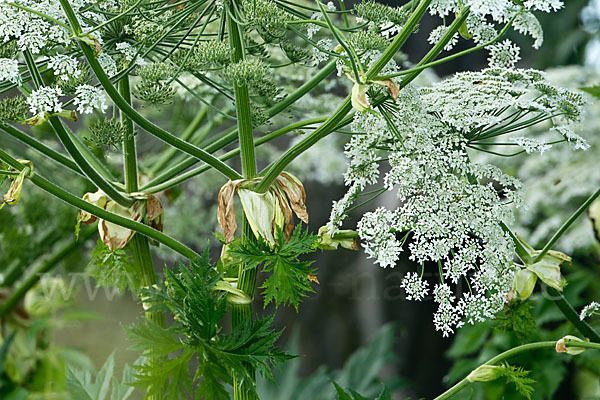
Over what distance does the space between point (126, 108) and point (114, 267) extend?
22cm

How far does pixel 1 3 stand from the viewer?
40 centimetres

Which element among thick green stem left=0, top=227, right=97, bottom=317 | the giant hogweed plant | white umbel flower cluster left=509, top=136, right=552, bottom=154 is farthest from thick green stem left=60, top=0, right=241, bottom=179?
thick green stem left=0, top=227, right=97, bottom=317

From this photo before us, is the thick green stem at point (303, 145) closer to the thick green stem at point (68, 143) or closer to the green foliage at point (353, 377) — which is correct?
the thick green stem at point (68, 143)

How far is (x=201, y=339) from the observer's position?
43 cm

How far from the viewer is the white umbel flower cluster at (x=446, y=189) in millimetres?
444

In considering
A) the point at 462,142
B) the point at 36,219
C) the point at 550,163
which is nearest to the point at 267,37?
the point at 462,142

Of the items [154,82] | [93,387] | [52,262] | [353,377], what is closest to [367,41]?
[154,82]

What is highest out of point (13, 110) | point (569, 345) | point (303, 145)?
point (13, 110)

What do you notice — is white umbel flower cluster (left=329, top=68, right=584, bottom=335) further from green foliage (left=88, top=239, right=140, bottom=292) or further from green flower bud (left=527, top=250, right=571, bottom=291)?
green foliage (left=88, top=239, right=140, bottom=292)

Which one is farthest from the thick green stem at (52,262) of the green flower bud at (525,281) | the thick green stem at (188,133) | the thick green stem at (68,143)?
the green flower bud at (525,281)

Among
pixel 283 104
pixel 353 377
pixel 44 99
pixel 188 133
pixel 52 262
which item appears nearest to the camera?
pixel 44 99

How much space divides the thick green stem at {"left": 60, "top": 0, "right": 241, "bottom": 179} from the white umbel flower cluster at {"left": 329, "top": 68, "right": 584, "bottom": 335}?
0.12 metres

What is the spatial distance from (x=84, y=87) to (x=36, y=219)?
669 mm

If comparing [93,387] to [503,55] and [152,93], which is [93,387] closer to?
[152,93]
